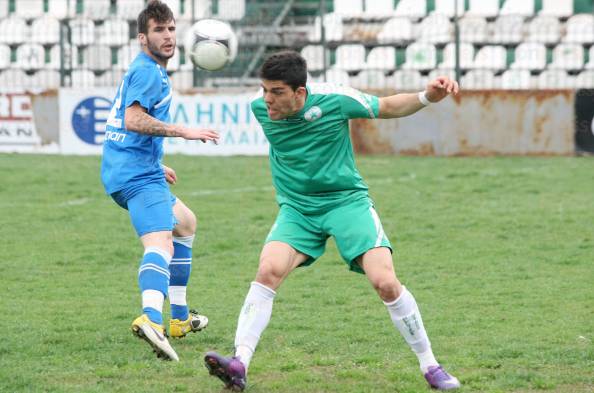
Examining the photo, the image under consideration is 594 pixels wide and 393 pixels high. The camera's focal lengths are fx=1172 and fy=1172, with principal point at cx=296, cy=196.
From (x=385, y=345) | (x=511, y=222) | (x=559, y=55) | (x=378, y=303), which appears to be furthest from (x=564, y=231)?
(x=559, y=55)

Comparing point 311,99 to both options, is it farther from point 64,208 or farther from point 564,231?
point 64,208

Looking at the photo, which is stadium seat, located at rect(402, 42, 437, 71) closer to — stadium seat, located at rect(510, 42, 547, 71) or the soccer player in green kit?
stadium seat, located at rect(510, 42, 547, 71)

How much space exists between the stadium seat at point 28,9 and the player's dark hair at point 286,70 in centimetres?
2264

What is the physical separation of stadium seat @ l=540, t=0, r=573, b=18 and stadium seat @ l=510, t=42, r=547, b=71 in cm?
121

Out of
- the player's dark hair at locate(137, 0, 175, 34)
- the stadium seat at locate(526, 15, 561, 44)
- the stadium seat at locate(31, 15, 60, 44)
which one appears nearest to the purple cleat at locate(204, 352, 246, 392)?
the player's dark hair at locate(137, 0, 175, 34)

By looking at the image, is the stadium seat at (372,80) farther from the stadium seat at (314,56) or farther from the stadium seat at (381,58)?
the stadium seat at (314,56)

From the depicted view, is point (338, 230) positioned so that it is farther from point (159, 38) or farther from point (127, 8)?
point (127, 8)

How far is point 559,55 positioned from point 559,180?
898cm

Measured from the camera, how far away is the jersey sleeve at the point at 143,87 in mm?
6859

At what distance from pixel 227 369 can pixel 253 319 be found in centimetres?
33

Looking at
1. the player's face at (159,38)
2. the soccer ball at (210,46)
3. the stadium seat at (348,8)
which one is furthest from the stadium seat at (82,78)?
the player's face at (159,38)

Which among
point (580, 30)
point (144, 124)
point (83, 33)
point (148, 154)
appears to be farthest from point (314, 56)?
point (144, 124)

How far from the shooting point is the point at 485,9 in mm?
26109

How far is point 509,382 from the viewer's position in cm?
619
